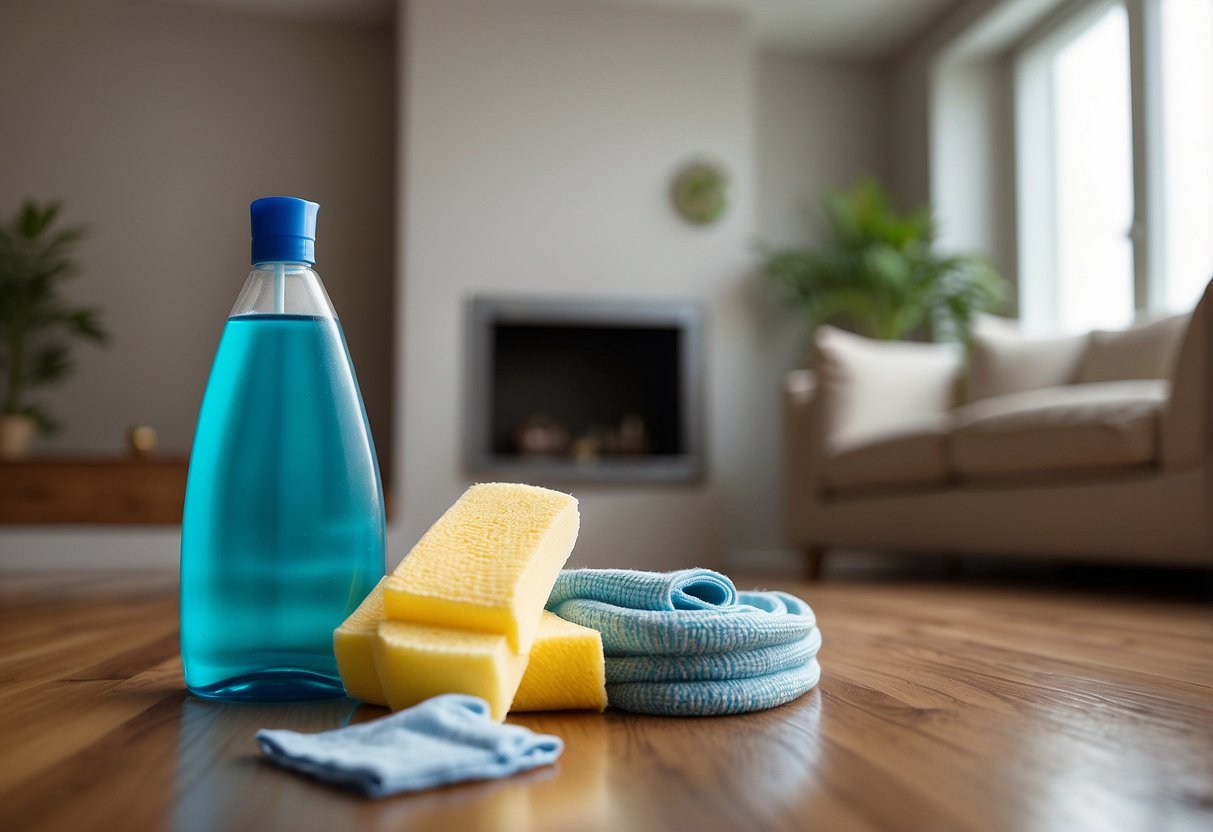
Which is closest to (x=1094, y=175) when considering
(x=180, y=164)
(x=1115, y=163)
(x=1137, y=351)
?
(x=1115, y=163)

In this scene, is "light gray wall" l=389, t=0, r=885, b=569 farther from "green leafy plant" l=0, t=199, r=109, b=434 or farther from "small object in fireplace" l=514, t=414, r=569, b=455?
"green leafy plant" l=0, t=199, r=109, b=434

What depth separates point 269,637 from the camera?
0.74 m

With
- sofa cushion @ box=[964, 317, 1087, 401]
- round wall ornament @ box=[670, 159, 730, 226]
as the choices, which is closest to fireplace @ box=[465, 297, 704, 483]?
round wall ornament @ box=[670, 159, 730, 226]

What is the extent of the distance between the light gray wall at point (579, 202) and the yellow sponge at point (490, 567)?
11.8ft

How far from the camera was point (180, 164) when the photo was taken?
4816 mm

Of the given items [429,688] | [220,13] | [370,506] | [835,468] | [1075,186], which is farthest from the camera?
[220,13]

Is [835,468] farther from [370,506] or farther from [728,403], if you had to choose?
[370,506]

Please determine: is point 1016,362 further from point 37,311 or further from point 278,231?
point 37,311

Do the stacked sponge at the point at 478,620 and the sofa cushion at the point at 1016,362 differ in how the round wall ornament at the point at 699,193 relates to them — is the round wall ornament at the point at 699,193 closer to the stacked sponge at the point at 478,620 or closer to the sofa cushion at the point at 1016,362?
the sofa cushion at the point at 1016,362

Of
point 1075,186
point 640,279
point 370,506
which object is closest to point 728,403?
point 640,279

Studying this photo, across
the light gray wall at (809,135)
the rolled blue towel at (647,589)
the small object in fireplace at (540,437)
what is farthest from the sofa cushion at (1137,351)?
the rolled blue towel at (647,589)

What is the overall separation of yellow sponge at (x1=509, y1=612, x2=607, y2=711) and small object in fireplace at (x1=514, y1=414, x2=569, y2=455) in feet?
12.8

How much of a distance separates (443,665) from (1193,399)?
2.11 m

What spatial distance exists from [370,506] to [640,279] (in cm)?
392
